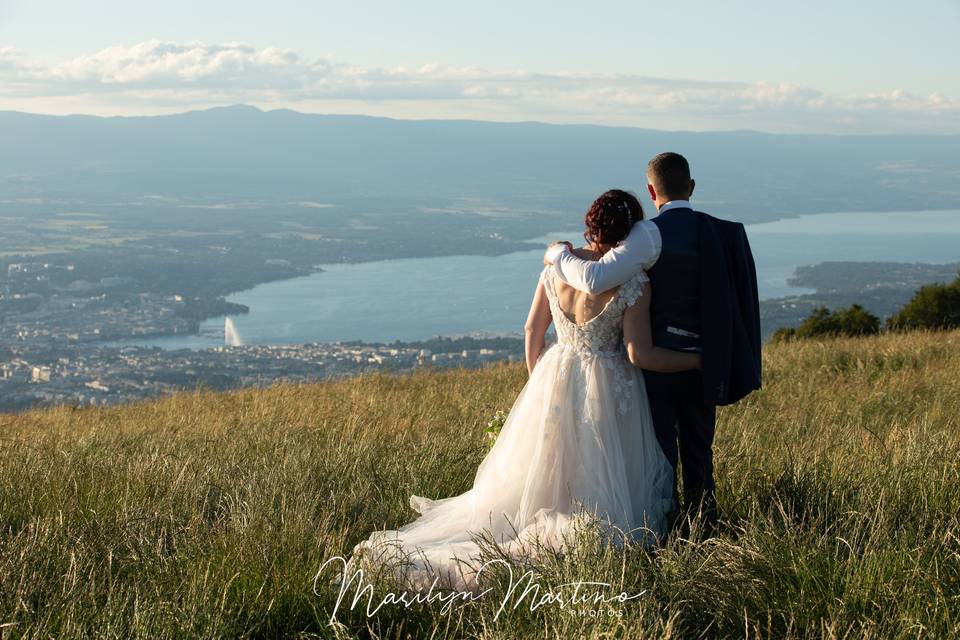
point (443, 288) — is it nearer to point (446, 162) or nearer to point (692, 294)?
point (692, 294)

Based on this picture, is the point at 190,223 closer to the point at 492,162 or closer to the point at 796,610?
the point at 492,162

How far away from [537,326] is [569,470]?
0.84 meters

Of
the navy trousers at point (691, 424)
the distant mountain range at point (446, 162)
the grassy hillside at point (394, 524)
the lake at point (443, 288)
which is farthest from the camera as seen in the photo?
the distant mountain range at point (446, 162)

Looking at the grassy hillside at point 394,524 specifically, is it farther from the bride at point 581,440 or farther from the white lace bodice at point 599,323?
the white lace bodice at point 599,323

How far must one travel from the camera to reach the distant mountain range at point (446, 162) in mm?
128000

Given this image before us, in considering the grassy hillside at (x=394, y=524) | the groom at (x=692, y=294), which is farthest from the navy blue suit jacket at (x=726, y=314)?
the grassy hillside at (x=394, y=524)

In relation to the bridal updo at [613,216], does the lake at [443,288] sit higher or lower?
lower

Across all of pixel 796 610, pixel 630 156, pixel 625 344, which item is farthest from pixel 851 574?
pixel 630 156

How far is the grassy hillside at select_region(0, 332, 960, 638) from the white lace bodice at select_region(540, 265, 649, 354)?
A: 109cm

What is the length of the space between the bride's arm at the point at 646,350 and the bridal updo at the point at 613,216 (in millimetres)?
300

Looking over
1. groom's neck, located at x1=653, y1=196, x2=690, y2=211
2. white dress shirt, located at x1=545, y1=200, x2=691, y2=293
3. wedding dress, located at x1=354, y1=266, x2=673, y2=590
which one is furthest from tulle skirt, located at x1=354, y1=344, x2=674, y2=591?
groom's neck, located at x1=653, y1=196, x2=690, y2=211

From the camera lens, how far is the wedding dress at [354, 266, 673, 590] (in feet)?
16.1

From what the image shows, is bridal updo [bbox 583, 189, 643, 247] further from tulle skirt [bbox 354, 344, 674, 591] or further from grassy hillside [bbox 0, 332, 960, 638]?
grassy hillside [bbox 0, 332, 960, 638]

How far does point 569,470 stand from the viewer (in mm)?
5047
